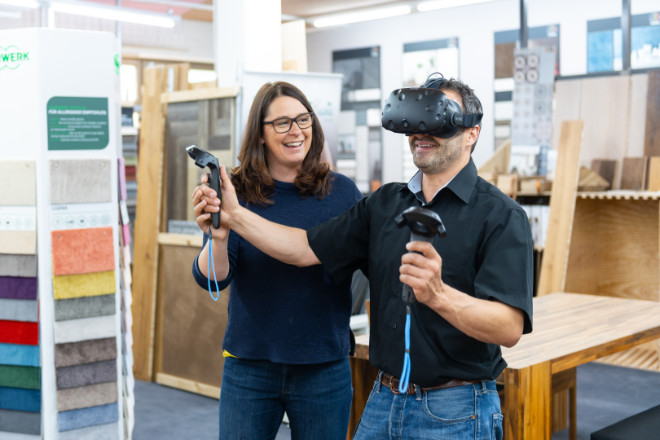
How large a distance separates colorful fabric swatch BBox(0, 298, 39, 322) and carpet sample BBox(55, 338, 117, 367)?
0.57 feet

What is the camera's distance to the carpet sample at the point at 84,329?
10.7ft

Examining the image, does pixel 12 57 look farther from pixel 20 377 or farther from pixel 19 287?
pixel 20 377

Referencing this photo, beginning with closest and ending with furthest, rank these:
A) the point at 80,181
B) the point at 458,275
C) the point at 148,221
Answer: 1. the point at 458,275
2. the point at 80,181
3. the point at 148,221

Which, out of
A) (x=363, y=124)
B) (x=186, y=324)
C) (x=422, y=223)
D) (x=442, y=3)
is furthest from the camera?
(x=363, y=124)

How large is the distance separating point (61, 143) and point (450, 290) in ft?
7.77

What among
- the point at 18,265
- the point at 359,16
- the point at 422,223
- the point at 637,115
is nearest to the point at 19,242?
the point at 18,265

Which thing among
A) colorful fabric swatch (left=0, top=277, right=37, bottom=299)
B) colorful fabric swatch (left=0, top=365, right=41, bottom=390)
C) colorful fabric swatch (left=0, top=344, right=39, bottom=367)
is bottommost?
colorful fabric swatch (left=0, top=365, right=41, bottom=390)

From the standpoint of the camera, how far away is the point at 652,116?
5477 mm

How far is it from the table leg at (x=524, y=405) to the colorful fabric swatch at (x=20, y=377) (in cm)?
213

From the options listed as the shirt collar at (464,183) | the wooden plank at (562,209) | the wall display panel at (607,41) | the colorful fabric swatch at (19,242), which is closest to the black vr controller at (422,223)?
the shirt collar at (464,183)

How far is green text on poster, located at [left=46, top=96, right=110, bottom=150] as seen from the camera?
10.4 feet

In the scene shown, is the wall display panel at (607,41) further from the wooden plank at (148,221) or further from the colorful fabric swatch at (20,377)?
the colorful fabric swatch at (20,377)

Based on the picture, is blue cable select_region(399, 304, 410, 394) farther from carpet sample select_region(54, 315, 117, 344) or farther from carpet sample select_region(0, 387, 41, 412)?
carpet sample select_region(0, 387, 41, 412)

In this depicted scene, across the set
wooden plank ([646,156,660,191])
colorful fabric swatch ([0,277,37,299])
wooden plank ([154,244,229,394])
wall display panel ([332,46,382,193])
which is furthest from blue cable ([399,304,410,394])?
wall display panel ([332,46,382,193])
